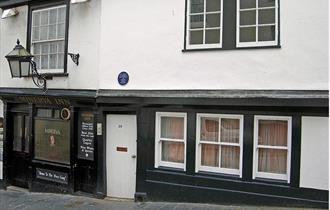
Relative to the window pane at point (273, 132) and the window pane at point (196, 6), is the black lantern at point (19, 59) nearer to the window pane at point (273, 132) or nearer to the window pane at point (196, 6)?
the window pane at point (196, 6)

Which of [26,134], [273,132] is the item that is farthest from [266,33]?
[26,134]

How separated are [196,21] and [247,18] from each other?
1.06 meters

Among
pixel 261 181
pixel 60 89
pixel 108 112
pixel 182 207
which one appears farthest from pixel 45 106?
pixel 261 181

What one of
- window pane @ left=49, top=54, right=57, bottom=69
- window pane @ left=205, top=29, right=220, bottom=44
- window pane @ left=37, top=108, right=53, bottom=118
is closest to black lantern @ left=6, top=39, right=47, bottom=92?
window pane @ left=49, top=54, right=57, bottom=69

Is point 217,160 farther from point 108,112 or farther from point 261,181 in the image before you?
point 108,112

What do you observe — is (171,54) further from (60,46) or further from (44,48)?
(44,48)

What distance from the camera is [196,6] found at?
7.86 meters

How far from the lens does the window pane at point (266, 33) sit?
7.20 metres

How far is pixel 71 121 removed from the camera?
954cm

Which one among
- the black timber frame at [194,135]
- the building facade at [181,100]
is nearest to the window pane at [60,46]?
the building facade at [181,100]

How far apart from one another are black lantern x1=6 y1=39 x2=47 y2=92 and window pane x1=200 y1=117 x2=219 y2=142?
14.2ft

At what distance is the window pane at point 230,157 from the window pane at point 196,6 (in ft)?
9.35

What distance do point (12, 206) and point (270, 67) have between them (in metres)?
6.59

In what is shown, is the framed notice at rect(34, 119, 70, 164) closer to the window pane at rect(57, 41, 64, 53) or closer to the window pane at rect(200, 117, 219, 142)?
the window pane at rect(57, 41, 64, 53)
